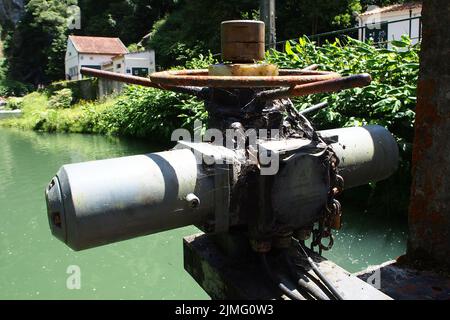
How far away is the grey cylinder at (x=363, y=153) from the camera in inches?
55.1

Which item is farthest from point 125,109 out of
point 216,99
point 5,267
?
point 216,99

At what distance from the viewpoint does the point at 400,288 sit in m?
1.51

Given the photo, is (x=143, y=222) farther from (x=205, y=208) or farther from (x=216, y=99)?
(x=216, y=99)

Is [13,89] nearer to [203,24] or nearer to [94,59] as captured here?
[94,59]

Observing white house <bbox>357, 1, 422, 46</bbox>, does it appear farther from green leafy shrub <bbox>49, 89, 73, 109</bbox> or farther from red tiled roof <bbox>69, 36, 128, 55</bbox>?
red tiled roof <bbox>69, 36, 128, 55</bbox>

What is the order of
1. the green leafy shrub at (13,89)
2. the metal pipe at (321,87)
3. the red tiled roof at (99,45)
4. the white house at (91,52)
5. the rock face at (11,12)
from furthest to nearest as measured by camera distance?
the rock face at (11,12) < the green leafy shrub at (13,89) < the red tiled roof at (99,45) < the white house at (91,52) < the metal pipe at (321,87)

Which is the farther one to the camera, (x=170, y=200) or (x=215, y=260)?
(x=215, y=260)

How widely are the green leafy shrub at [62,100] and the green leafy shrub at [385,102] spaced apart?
18795 millimetres

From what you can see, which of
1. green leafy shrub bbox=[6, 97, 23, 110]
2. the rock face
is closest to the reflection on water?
green leafy shrub bbox=[6, 97, 23, 110]

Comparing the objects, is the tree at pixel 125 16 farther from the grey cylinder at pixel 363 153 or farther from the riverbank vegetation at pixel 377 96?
the grey cylinder at pixel 363 153

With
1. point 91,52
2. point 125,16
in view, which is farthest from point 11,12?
point 91,52

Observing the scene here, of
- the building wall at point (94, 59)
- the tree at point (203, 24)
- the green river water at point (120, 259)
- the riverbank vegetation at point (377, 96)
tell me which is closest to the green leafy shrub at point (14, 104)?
the building wall at point (94, 59)

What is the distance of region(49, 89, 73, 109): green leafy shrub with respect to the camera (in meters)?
Result: 22.2

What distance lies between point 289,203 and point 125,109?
507 inches
